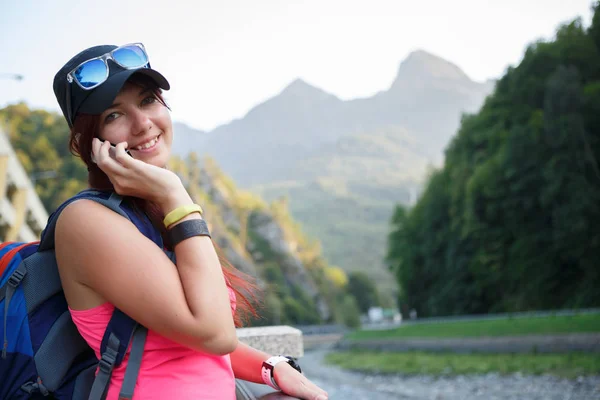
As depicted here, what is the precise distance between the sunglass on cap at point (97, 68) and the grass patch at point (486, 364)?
47.3 ft

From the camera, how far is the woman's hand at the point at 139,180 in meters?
1.78

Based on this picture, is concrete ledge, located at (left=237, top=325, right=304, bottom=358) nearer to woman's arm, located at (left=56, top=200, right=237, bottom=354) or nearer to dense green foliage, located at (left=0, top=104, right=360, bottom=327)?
woman's arm, located at (left=56, top=200, right=237, bottom=354)

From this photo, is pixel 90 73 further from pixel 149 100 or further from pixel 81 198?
pixel 81 198

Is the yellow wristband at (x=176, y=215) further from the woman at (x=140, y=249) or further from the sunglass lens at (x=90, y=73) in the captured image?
the sunglass lens at (x=90, y=73)

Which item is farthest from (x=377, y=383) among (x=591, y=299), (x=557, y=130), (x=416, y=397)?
(x=557, y=130)

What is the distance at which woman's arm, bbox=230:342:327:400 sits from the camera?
1.97m

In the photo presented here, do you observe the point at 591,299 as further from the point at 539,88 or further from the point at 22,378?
the point at 22,378

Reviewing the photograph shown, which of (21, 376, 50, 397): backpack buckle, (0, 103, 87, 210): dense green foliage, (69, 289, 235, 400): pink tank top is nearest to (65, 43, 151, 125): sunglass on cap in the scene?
(69, 289, 235, 400): pink tank top

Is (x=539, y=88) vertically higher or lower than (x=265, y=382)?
higher

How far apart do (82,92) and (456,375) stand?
62.1 feet

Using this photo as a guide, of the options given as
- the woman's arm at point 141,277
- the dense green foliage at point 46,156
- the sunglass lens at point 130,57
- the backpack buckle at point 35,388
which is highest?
the dense green foliage at point 46,156

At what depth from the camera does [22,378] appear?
169 centimetres

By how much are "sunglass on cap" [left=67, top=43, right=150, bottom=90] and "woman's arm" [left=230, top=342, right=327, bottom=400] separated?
0.94m

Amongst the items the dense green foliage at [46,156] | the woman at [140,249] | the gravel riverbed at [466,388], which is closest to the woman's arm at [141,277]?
the woman at [140,249]
